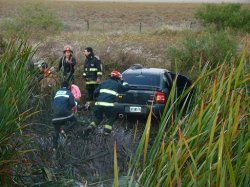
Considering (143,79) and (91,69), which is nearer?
(143,79)

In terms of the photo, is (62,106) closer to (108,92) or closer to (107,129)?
(107,129)

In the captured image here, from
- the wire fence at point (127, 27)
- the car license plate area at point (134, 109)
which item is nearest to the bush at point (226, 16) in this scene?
the wire fence at point (127, 27)

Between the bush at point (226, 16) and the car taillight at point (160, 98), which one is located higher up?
the car taillight at point (160, 98)

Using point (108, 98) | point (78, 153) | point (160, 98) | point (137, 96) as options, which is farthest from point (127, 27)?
point (78, 153)

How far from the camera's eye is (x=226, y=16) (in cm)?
3509

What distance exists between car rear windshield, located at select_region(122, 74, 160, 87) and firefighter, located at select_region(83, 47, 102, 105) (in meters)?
0.95

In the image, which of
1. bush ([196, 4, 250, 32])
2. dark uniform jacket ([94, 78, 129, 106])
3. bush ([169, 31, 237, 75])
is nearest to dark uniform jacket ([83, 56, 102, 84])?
dark uniform jacket ([94, 78, 129, 106])

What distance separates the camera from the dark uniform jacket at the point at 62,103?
10.6 meters

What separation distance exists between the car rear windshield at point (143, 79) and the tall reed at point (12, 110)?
666cm

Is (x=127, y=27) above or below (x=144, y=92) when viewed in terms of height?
below

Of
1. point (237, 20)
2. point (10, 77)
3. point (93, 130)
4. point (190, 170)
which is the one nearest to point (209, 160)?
point (190, 170)

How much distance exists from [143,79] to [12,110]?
7.87m

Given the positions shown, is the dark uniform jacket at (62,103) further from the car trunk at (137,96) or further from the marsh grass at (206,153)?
the marsh grass at (206,153)

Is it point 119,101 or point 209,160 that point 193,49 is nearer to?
point 119,101
